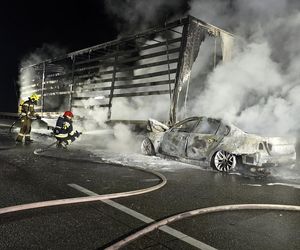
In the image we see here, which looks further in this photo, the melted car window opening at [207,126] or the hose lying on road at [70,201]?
the melted car window opening at [207,126]

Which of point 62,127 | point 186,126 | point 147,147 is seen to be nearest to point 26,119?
point 62,127

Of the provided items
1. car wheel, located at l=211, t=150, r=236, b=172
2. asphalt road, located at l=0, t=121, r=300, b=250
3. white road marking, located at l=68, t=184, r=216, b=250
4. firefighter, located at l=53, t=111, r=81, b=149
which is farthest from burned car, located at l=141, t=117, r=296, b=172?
white road marking, located at l=68, t=184, r=216, b=250

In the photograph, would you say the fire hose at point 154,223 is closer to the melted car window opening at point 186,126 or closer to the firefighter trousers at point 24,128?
the melted car window opening at point 186,126

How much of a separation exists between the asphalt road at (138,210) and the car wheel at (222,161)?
358mm

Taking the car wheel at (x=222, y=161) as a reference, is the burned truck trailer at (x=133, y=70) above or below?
above

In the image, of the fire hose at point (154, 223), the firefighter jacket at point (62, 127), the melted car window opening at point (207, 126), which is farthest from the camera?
the firefighter jacket at point (62, 127)

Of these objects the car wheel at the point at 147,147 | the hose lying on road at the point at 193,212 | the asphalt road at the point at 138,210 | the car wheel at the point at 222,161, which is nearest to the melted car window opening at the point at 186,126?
the car wheel at the point at 147,147

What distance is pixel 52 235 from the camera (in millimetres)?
3547

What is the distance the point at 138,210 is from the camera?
449cm

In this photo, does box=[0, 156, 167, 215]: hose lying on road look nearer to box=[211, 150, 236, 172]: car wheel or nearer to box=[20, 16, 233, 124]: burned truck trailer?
box=[211, 150, 236, 172]: car wheel

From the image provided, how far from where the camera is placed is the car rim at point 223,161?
25.4 feet

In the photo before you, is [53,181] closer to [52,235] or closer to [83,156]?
[52,235]

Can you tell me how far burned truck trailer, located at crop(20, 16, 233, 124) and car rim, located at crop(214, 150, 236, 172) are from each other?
2.82 meters

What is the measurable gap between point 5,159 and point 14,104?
80.8ft
